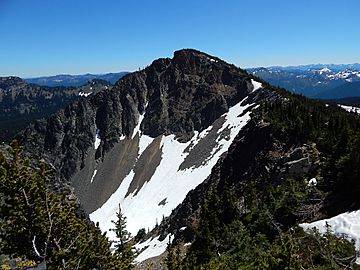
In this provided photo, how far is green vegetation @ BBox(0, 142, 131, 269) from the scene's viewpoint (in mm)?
18422

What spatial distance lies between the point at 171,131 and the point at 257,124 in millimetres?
56580

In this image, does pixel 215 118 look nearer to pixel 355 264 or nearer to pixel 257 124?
pixel 257 124

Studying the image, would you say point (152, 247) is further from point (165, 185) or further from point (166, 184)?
point (166, 184)

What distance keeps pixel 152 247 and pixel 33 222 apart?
201ft

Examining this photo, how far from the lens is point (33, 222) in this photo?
741 inches

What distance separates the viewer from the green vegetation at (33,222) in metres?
18.4

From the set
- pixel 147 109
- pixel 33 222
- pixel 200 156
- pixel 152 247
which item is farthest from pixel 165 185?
pixel 33 222

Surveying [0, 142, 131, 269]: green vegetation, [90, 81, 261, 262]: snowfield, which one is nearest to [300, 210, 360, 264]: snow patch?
[0, 142, 131, 269]: green vegetation

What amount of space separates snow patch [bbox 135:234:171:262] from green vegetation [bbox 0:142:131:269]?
49907mm

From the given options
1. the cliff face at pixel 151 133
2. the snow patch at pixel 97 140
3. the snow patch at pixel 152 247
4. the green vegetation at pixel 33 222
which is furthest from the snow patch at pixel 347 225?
the snow patch at pixel 97 140

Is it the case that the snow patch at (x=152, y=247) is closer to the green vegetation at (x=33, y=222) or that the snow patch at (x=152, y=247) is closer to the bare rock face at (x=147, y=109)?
the green vegetation at (x=33, y=222)

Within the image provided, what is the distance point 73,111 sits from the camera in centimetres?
15438

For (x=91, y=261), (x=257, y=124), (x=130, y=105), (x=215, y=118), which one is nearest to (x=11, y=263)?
(x=91, y=261)

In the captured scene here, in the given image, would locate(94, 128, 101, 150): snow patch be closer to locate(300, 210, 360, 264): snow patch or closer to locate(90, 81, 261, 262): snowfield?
locate(90, 81, 261, 262): snowfield
